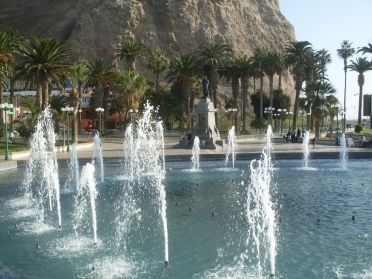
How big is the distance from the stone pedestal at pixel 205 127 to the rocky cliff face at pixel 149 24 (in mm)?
82400

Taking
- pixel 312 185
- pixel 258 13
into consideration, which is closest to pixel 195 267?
pixel 312 185

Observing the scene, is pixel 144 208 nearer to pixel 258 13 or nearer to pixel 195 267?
pixel 195 267

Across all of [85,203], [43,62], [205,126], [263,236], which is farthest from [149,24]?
[263,236]

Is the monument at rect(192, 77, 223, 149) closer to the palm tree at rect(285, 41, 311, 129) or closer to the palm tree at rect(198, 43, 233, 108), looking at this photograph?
the palm tree at rect(198, 43, 233, 108)

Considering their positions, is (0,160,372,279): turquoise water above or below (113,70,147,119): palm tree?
below

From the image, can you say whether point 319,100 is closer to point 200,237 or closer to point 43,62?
point 43,62

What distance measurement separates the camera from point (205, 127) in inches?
1474

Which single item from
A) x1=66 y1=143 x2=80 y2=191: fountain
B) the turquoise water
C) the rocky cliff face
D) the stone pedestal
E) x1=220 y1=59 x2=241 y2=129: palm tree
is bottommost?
the turquoise water

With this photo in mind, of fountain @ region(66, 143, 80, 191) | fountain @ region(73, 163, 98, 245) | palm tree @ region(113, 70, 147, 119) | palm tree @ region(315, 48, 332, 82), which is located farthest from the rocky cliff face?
fountain @ region(73, 163, 98, 245)

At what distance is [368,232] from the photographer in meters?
11.9

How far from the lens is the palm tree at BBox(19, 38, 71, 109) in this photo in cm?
3800

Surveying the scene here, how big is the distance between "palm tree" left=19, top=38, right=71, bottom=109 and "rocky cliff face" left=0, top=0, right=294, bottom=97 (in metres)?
78.4

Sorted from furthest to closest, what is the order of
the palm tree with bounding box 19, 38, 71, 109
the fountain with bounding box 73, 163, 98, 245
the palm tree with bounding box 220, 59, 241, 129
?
the palm tree with bounding box 220, 59, 241, 129 → the palm tree with bounding box 19, 38, 71, 109 → the fountain with bounding box 73, 163, 98, 245

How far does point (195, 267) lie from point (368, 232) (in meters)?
4.83
